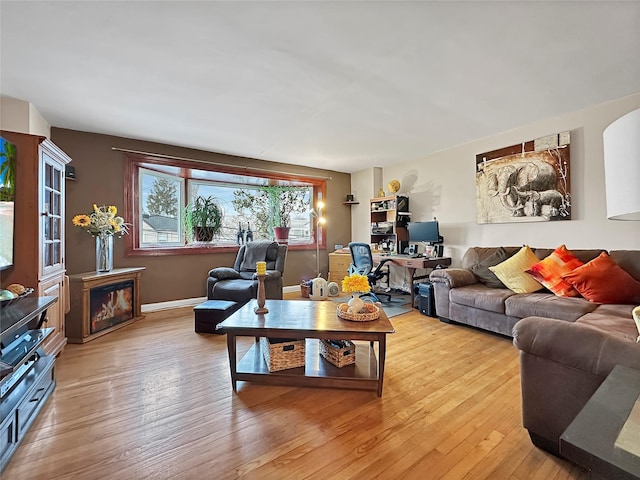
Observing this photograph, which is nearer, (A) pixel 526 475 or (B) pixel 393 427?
(A) pixel 526 475

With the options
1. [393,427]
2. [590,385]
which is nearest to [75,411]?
[393,427]

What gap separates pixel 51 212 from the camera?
2617 millimetres

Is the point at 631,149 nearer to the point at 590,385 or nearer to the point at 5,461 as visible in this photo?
the point at 590,385

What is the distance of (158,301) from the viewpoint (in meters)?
4.04

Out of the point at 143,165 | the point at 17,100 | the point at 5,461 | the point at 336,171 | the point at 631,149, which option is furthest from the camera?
the point at 336,171

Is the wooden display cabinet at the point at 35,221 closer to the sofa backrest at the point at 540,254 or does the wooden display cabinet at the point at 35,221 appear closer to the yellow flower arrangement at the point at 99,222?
the yellow flower arrangement at the point at 99,222

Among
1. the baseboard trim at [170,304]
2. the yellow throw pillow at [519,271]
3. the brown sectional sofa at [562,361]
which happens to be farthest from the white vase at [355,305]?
the baseboard trim at [170,304]

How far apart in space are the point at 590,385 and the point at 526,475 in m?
0.50

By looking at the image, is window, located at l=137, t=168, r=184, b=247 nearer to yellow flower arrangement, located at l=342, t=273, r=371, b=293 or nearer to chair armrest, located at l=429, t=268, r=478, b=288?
yellow flower arrangement, located at l=342, t=273, r=371, b=293

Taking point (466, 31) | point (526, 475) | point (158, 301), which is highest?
point (466, 31)

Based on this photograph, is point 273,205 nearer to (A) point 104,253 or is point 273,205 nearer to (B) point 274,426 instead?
(A) point 104,253

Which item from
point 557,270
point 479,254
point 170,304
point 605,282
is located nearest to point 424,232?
point 479,254

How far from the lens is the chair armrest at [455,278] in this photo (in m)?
3.40

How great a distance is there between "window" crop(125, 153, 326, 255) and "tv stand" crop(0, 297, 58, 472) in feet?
7.16
